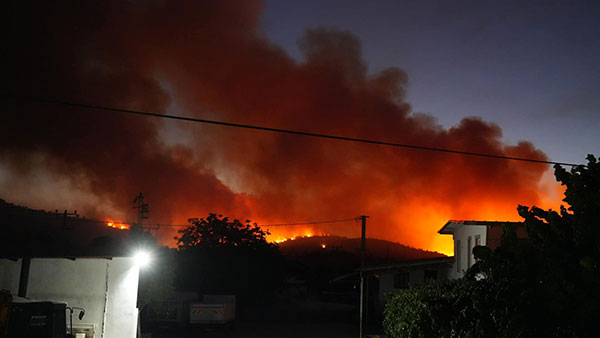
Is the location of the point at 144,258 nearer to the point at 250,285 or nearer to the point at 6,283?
the point at 6,283

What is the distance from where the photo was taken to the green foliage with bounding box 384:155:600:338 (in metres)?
7.91

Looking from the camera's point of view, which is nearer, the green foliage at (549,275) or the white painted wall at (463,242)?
the green foliage at (549,275)

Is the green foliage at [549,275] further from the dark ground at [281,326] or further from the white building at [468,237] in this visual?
the dark ground at [281,326]

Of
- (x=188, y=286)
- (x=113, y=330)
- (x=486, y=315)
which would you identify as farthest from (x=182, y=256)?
(x=486, y=315)

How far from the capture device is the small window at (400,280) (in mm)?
43469

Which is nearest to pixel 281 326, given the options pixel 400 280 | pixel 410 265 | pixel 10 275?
pixel 400 280

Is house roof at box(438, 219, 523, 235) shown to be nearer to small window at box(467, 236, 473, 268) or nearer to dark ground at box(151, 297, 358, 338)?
small window at box(467, 236, 473, 268)

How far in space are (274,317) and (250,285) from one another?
162 inches

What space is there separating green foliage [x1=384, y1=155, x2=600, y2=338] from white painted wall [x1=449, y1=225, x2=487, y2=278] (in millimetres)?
21399

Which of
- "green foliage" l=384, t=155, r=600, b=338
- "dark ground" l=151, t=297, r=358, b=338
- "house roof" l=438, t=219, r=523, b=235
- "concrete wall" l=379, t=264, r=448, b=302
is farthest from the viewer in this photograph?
"concrete wall" l=379, t=264, r=448, b=302

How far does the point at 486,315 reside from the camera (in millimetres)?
8984

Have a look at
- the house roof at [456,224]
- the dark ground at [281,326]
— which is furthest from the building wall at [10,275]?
the house roof at [456,224]

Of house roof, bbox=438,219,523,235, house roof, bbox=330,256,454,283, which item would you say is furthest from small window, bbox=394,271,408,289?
house roof, bbox=438,219,523,235

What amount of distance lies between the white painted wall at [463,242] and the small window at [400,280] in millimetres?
7551
